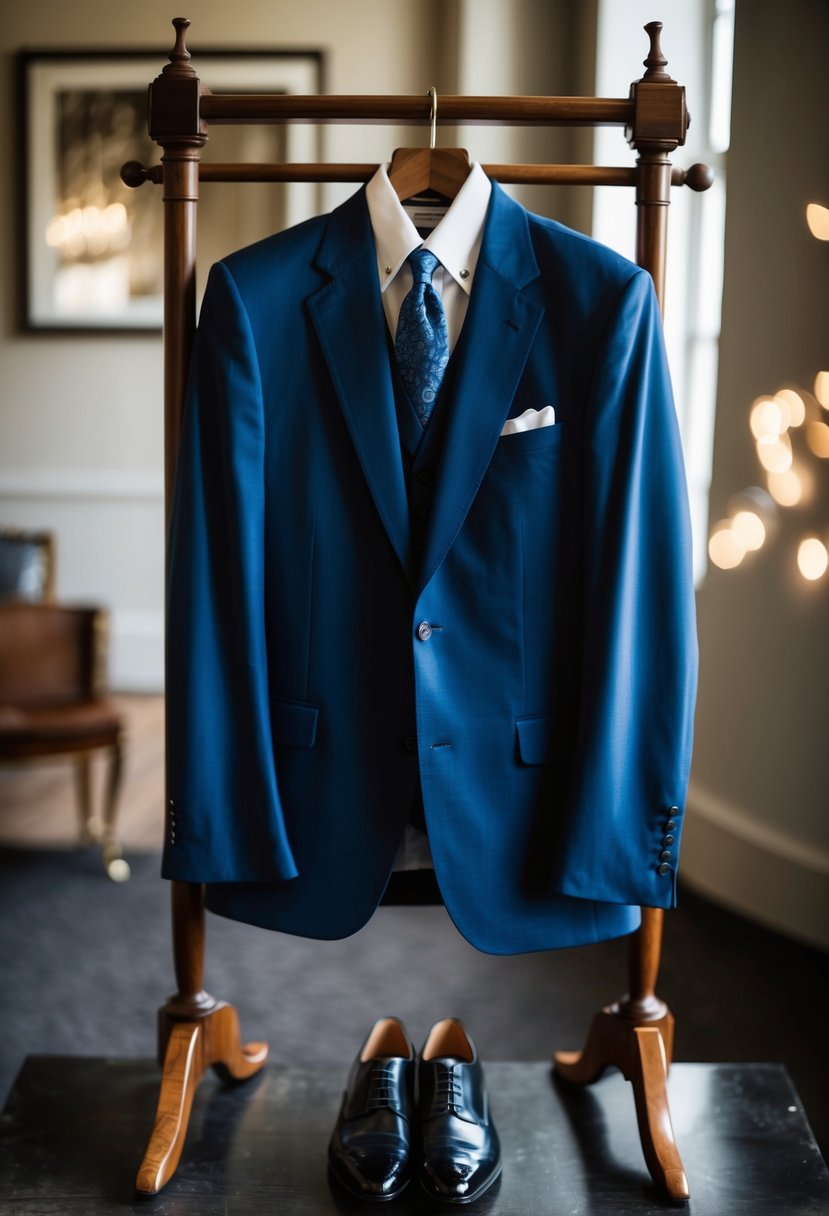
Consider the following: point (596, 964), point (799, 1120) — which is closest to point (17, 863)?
point (596, 964)

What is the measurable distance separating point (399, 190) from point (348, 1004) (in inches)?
67.8

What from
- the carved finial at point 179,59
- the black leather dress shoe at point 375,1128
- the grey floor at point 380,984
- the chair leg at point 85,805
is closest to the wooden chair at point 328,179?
the carved finial at point 179,59

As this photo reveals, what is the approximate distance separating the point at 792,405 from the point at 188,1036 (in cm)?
187

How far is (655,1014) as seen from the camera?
153 centimetres

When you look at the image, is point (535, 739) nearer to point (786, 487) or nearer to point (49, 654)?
point (786, 487)

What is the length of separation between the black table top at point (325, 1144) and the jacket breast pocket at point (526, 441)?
0.89 metres

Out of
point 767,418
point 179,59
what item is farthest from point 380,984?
point 179,59

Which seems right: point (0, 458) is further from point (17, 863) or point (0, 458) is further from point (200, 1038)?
point (200, 1038)

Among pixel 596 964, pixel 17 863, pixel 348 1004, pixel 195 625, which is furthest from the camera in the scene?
pixel 17 863

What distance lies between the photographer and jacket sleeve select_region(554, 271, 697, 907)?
1.31m

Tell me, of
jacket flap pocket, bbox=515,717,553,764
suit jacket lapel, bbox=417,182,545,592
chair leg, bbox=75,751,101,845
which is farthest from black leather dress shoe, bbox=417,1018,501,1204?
chair leg, bbox=75,751,101,845

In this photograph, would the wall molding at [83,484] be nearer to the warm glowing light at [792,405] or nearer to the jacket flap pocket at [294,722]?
the warm glowing light at [792,405]

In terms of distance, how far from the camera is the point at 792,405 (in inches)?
101

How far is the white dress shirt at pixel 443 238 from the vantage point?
→ 1344 mm
